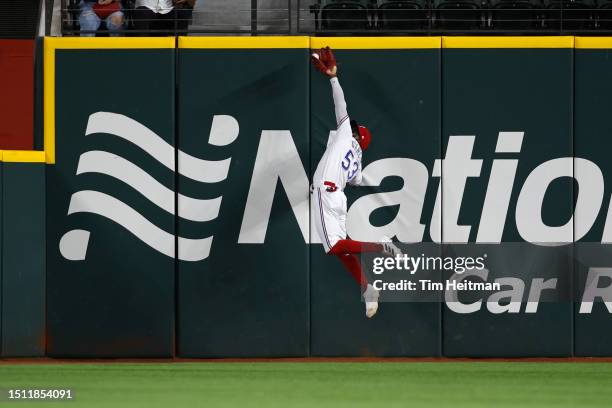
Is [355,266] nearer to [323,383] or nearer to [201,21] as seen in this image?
[323,383]

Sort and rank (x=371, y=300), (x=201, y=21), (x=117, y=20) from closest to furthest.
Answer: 1. (x=371, y=300)
2. (x=117, y=20)
3. (x=201, y=21)

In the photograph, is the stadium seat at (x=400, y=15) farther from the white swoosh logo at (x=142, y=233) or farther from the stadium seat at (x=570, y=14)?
the white swoosh logo at (x=142, y=233)

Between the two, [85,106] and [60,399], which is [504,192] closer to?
[85,106]

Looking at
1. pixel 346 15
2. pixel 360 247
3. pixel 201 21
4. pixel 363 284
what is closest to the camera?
pixel 360 247

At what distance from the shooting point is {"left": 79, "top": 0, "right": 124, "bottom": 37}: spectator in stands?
1401 cm

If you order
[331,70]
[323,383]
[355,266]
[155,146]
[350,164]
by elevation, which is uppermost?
[331,70]

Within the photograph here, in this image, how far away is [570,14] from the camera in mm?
15133

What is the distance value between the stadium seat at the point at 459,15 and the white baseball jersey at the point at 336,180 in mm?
2360

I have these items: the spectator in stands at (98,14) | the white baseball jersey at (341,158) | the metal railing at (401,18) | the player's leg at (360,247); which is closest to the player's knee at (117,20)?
the spectator in stands at (98,14)

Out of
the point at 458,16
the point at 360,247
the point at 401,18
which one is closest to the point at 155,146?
the point at 360,247

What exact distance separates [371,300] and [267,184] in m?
1.84

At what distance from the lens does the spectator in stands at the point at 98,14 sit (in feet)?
46.0

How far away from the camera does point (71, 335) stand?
44.8 feet

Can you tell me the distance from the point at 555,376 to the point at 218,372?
343 centimetres
